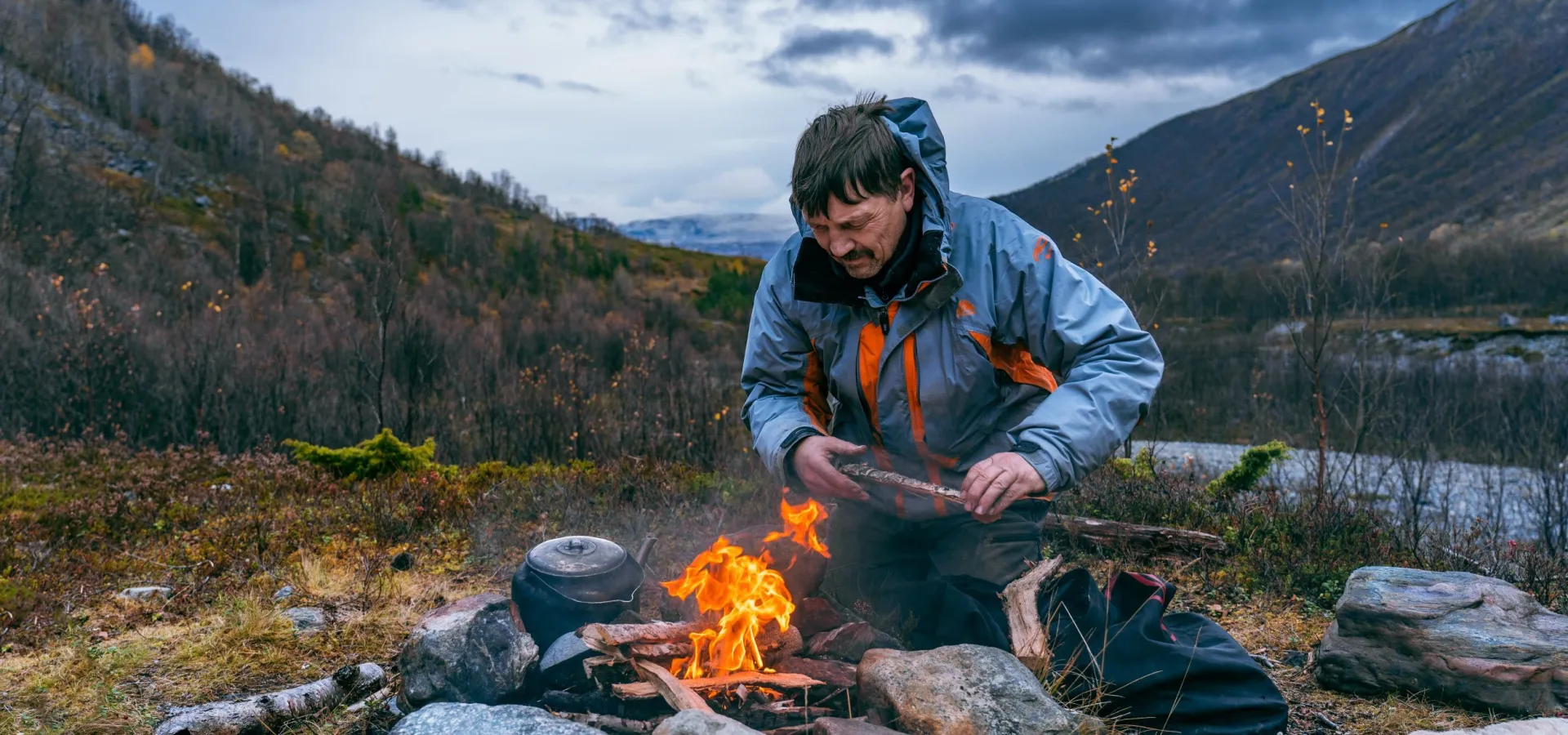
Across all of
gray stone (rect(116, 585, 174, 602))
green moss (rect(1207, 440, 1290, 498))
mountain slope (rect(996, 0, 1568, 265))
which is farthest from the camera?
mountain slope (rect(996, 0, 1568, 265))

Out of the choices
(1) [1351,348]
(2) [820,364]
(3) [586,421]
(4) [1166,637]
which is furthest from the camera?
(1) [1351,348]

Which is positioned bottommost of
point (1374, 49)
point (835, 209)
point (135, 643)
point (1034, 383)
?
point (135, 643)

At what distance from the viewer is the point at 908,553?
3291mm

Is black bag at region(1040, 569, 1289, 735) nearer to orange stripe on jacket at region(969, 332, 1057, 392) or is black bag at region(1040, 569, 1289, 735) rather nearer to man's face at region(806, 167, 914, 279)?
orange stripe on jacket at region(969, 332, 1057, 392)

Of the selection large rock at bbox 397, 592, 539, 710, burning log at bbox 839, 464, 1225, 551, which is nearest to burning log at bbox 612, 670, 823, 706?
large rock at bbox 397, 592, 539, 710

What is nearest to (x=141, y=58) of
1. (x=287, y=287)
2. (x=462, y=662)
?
(x=287, y=287)

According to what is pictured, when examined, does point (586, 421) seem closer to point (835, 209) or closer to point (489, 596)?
point (489, 596)

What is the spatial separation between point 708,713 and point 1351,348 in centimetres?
3123

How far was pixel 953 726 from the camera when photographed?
89.0 inches

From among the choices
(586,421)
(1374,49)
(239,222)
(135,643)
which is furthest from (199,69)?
(1374,49)

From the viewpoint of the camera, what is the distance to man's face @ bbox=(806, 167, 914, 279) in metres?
2.64

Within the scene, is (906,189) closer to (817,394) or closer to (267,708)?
(817,394)

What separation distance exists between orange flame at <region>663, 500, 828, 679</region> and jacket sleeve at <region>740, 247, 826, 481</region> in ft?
0.97

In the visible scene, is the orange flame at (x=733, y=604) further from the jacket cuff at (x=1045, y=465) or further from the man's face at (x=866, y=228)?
the man's face at (x=866, y=228)
